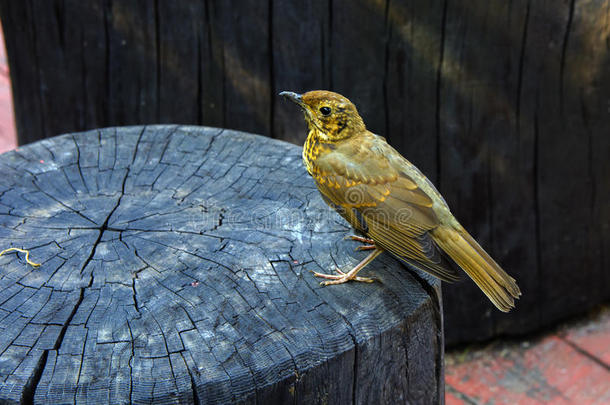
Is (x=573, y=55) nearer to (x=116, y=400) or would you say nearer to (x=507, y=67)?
(x=507, y=67)

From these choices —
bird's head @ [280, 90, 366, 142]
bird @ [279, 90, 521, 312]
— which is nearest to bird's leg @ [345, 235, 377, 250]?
bird @ [279, 90, 521, 312]

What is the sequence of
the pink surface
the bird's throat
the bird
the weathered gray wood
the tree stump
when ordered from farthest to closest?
1. the pink surface
2. the weathered gray wood
3. the bird's throat
4. the bird
5. the tree stump

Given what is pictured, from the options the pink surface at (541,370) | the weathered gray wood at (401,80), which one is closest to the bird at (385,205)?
the weathered gray wood at (401,80)

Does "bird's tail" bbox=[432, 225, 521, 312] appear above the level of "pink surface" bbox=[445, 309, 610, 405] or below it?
above

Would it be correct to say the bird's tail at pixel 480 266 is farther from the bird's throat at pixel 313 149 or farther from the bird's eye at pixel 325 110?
the bird's eye at pixel 325 110

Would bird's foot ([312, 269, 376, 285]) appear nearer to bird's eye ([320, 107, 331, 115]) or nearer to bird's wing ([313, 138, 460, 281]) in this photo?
bird's wing ([313, 138, 460, 281])

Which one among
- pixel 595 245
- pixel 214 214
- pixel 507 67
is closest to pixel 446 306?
pixel 595 245
